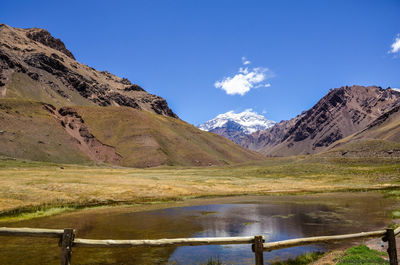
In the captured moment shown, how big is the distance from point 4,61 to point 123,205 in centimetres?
20346

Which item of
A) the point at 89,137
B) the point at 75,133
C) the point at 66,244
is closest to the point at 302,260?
the point at 66,244

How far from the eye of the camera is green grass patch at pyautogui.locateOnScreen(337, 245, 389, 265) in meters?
12.1

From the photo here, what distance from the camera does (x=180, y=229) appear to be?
908 inches

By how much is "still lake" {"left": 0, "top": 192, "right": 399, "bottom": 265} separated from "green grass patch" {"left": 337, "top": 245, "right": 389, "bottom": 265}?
3.01 m

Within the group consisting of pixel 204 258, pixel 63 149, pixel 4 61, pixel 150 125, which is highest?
pixel 4 61

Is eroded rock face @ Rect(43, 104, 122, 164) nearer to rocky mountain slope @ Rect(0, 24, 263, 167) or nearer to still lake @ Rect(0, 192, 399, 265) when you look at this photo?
rocky mountain slope @ Rect(0, 24, 263, 167)

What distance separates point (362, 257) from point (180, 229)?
1366 centimetres

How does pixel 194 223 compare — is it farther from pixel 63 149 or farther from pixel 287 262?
pixel 63 149

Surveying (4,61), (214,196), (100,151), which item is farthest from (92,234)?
(4,61)

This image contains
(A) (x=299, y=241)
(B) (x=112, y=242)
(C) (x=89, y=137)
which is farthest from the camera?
(C) (x=89, y=137)

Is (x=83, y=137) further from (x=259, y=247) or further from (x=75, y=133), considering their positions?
(x=259, y=247)

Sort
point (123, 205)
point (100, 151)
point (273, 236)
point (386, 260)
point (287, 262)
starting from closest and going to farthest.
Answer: point (386, 260)
point (287, 262)
point (273, 236)
point (123, 205)
point (100, 151)

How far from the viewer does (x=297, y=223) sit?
25406mm

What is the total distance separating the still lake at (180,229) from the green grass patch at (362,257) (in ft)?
9.88
